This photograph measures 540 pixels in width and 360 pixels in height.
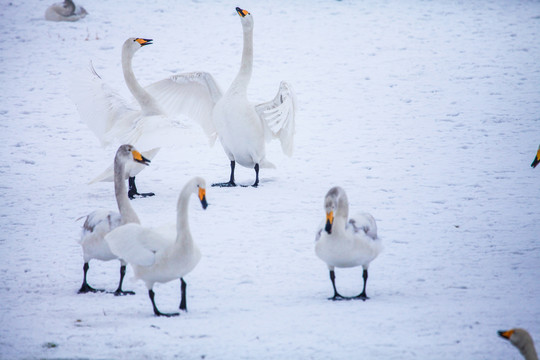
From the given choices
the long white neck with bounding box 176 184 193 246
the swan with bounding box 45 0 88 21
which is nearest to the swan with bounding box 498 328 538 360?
the long white neck with bounding box 176 184 193 246

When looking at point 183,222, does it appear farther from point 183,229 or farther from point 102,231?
point 102,231

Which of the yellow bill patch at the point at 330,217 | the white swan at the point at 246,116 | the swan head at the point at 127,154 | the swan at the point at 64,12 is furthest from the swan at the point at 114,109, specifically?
the swan at the point at 64,12

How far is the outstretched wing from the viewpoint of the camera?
272 inches

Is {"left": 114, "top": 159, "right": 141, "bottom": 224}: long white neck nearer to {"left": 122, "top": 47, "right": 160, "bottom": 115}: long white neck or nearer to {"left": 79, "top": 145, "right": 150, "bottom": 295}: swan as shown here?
{"left": 79, "top": 145, "right": 150, "bottom": 295}: swan

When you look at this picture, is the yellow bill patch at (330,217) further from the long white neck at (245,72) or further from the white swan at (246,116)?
the long white neck at (245,72)

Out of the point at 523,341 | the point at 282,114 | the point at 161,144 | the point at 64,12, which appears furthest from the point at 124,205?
the point at 64,12

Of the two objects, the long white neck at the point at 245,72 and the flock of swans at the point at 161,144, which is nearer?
the flock of swans at the point at 161,144

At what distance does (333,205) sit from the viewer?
4613 millimetres

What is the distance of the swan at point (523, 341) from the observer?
349 centimetres

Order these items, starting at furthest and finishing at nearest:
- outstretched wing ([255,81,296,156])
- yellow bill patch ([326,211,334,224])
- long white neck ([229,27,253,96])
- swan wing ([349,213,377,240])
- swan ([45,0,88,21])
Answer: swan ([45,0,88,21])
long white neck ([229,27,253,96])
outstretched wing ([255,81,296,156])
swan wing ([349,213,377,240])
yellow bill patch ([326,211,334,224])

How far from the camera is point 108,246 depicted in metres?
4.84

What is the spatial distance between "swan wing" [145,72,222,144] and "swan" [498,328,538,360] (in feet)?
16.3

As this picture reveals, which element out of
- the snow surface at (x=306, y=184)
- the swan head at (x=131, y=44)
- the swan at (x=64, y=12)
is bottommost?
the snow surface at (x=306, y=184)

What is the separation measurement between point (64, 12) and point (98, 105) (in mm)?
6587
